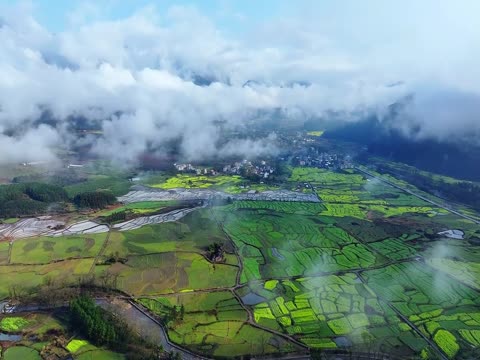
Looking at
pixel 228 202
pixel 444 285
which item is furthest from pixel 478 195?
pixel 228 202

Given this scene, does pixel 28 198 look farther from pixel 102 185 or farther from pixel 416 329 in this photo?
pixel 416 329

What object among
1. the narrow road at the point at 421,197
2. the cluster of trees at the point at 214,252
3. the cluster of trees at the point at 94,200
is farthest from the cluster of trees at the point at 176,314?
A: the narrow road at the point at 421,197

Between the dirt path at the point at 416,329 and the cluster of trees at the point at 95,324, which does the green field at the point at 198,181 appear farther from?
the dirt path at the point at 416,329

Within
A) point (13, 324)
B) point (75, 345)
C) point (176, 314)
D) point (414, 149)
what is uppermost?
point (414, 149)

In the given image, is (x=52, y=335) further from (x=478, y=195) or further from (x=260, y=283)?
(x=478, y=195)

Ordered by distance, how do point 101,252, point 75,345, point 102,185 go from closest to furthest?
point 75,345 → point 101,252 → point 102,185

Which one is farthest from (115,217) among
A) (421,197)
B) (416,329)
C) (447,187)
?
(447,187)

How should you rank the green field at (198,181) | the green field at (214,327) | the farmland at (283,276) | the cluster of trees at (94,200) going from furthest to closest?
1. the green field at (198,181)
2. the cluster of trees at (94,200)
3. the farmland at (283,276)
4. the green field at (214,327)
